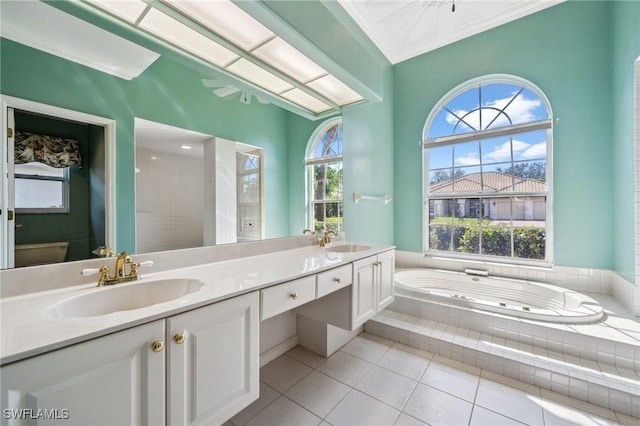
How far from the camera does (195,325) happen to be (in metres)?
0.83

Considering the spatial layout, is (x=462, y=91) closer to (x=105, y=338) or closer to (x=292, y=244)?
(x=292, y=244)

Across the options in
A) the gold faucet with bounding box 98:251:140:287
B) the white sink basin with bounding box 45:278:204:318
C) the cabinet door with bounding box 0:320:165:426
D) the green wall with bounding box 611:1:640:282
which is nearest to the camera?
the cabinet door with bounding box 0:320:165:426

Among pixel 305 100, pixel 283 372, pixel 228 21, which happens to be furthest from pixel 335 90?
pixel 283 372

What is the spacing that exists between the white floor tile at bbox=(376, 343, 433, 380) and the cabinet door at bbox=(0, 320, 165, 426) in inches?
62.5

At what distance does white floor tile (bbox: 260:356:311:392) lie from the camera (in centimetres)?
167

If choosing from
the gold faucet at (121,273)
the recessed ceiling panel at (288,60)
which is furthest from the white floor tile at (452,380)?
the recessed ceiling panel at (288,60)

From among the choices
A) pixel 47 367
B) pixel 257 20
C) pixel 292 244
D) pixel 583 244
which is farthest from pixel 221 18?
pixel 583 244

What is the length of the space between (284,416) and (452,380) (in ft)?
3.81

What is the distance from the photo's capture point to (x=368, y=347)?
6.94 ft

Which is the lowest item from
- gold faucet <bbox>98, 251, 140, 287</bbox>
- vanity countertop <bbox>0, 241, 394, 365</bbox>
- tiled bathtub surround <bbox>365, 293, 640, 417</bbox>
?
tiled bathtub surround <bbox>365, 293, 640, 417</bbox>

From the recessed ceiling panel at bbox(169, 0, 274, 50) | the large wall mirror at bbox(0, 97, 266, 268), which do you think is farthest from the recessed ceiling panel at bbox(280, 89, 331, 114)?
the large wall mirror at bbox(0, 97, 266, 268)

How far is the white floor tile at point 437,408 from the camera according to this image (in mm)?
1374

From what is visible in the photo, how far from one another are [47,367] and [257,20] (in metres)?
1.65

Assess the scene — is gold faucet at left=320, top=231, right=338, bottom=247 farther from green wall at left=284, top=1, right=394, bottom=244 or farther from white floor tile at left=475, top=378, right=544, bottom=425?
white floor tile at left=475, top=378, right=544, bottom=425
